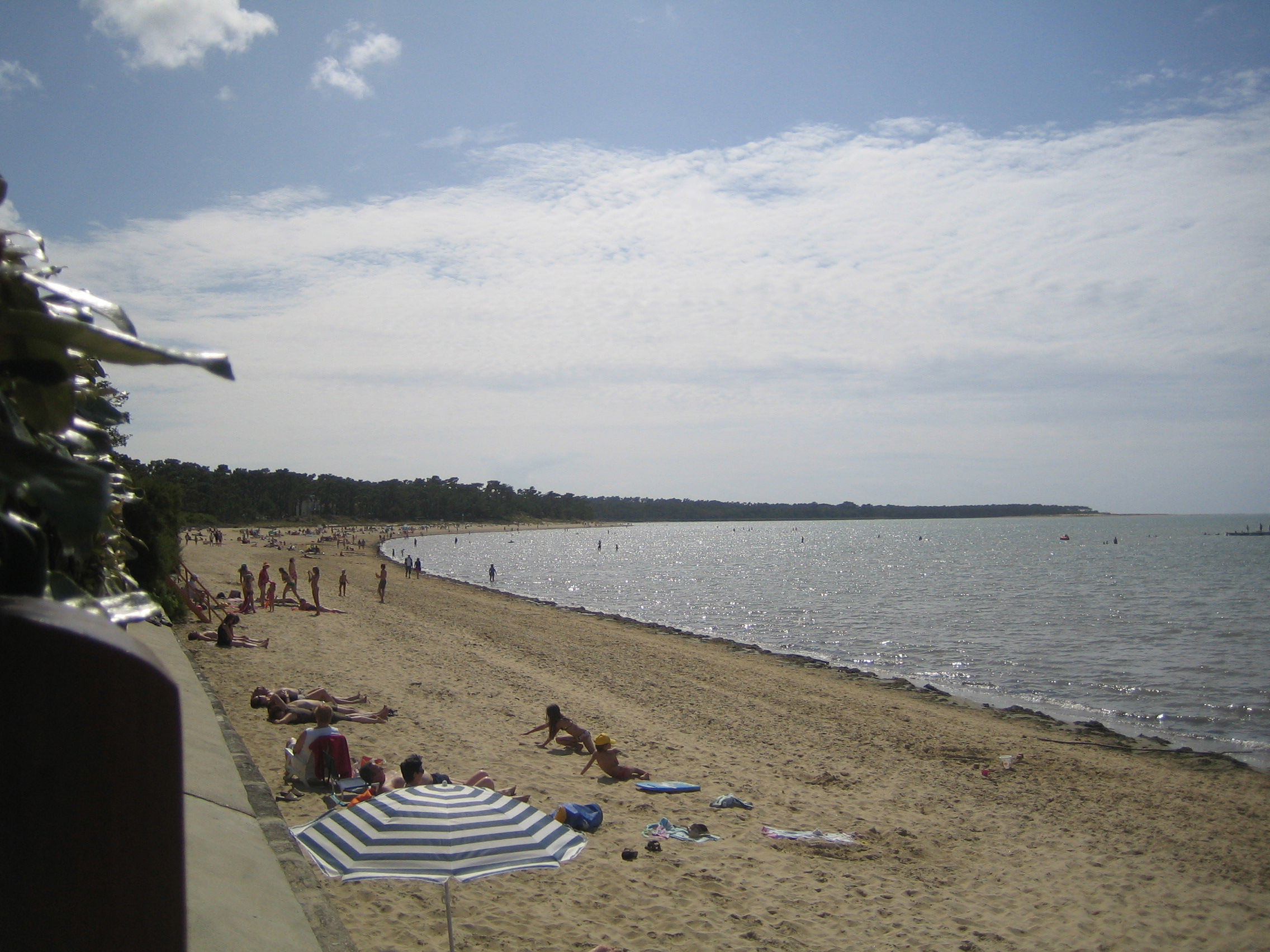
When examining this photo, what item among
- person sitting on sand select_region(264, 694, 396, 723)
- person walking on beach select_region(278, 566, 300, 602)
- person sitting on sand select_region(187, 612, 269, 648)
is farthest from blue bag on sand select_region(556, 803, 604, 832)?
person walking on beach select_region(278, 566, 300, 602)

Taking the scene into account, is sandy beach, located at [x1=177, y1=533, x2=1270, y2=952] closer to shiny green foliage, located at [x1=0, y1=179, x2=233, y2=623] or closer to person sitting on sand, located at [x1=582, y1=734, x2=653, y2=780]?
person sitting on sand, located at [x1=582, y1=734, x2=653, y2=780]

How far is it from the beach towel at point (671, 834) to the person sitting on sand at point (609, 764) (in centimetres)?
165

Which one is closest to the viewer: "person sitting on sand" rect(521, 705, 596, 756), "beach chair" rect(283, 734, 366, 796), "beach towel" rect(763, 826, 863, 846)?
"beach chair" rect(283, 734, 366, 796)

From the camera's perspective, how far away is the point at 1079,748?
54.1 feet

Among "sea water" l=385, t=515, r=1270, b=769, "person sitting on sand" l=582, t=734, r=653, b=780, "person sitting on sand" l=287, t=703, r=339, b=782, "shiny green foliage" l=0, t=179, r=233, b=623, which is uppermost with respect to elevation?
"shiny green foliage" l=0, t=179, r=233, b=623

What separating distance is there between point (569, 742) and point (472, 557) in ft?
281

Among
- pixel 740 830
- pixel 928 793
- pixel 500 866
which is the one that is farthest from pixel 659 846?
pixel 928 793

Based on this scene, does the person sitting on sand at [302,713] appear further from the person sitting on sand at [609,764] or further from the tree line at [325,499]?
the tree line at [325,499]

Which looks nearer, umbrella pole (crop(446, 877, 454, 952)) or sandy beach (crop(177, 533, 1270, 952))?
umbrella pole (crop(446, 877, 454, 952))

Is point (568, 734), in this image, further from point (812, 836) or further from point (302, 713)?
point (812, 836)

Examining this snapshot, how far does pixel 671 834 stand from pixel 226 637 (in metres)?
11.1

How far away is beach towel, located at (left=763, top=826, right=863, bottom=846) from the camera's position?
392 inches

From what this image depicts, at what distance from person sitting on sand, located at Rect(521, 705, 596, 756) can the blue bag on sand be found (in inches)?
120

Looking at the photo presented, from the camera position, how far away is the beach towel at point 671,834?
30.8ft
